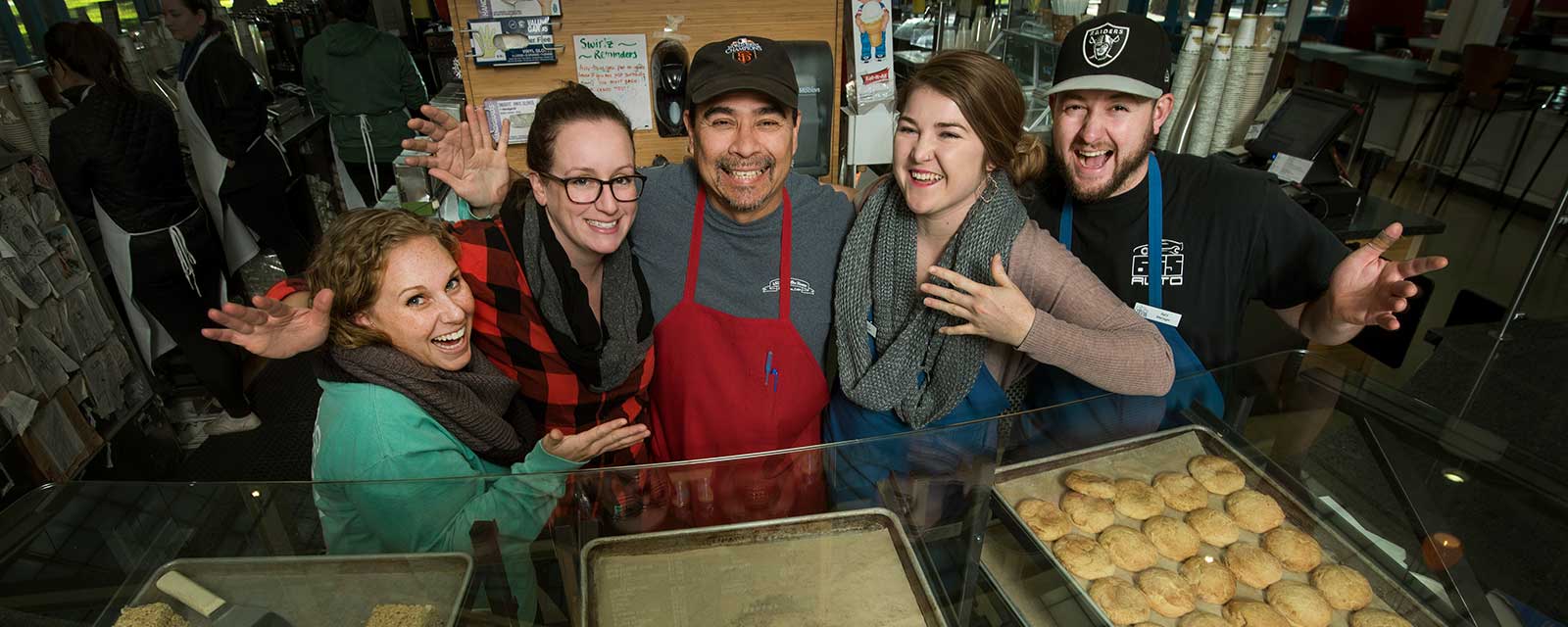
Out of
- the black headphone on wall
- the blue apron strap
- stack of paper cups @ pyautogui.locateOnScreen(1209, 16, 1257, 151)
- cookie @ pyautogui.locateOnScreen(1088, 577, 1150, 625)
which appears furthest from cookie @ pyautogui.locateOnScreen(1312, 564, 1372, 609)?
the black headphone on wall

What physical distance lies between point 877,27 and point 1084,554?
226 centimetres

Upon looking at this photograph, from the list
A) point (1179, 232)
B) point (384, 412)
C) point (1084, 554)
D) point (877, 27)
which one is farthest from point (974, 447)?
point (877, 27)

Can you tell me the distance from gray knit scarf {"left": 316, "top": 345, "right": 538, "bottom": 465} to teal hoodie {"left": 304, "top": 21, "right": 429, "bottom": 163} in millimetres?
4141

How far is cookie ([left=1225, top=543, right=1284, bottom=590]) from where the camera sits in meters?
1.46

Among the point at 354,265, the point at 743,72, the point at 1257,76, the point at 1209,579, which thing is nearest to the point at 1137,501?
the point at 1209,579

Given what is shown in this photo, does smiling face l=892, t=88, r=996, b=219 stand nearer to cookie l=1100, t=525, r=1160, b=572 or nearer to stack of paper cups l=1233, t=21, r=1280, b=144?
cookie l=1100, t=525, r=1160, b=572

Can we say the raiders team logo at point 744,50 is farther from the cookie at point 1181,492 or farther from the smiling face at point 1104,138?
the cookie at point 1181,492

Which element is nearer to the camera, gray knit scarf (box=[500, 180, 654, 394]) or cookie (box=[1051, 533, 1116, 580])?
cookie (box=[1051, 533, 1116, 580])

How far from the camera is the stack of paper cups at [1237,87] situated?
2973 millimetres

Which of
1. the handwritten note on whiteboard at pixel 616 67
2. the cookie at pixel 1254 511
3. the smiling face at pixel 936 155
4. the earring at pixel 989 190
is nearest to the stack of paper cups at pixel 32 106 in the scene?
the handwritten note on whiteboard at pixel 616 67

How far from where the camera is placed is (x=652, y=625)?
1222 millimetres

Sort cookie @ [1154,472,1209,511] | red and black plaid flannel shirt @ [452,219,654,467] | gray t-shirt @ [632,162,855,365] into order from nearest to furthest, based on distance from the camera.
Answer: cookie @ [1154,472,1209,511] < red and black plaid flannel shirt @ [452,219,654,467] < gray t-shirt @ [632,162,855,365]

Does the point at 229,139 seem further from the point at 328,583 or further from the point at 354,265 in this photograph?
the point at 328,583

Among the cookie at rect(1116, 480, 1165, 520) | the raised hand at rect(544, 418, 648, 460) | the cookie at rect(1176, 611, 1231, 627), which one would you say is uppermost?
the raised hand at rect(544, 418, 648, 460)
